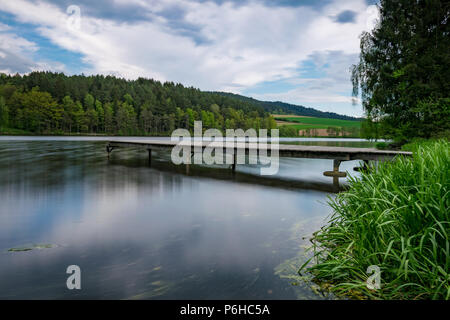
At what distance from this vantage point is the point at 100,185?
36.6 feet

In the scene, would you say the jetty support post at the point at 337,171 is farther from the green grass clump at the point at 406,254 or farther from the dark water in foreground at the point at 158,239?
the green grass clump at the point at 406,254

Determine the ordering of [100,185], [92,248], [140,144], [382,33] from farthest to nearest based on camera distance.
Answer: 1. [382,33]
2. [140,144]
3. [100,185]
4. [92,248]

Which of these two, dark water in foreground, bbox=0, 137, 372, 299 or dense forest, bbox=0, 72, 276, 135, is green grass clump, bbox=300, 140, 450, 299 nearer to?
dark water in foreground, bbox=0, 137, 372, 299

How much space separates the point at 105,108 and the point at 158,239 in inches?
4062

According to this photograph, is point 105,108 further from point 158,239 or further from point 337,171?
point 158,239

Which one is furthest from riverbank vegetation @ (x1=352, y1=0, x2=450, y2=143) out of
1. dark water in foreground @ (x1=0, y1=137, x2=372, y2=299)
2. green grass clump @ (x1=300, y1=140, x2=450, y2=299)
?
green grass clump @ (x1=300, y1=140, x2=450, y2=299)

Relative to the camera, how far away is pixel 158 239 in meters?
5.34

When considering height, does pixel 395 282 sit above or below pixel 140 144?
below

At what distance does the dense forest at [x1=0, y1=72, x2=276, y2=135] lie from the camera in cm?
9044

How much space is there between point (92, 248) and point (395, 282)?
4235mm

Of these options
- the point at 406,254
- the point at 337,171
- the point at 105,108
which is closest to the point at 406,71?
the point at 337,171
